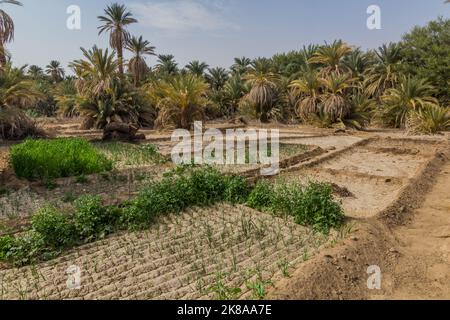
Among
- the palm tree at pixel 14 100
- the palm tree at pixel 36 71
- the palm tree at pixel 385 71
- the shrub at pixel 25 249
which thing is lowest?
the shrub at pixel 25 249

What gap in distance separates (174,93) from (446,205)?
44.6 feet

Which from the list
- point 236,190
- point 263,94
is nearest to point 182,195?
point 236,190

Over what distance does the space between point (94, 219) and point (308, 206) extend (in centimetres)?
314

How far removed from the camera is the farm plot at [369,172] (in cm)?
723

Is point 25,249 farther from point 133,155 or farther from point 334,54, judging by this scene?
→ point 334,54

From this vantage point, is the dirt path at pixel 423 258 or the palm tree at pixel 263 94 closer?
the dirt path at pixel 423 258

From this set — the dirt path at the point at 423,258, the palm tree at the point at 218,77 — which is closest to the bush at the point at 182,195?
the dirt path at the point at 423,258

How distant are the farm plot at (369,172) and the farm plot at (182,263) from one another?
184 cm

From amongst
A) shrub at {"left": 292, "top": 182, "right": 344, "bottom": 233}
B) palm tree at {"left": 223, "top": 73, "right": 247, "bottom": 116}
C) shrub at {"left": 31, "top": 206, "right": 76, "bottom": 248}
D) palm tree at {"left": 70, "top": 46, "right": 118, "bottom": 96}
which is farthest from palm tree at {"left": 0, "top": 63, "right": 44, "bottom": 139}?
palm tree at {"left": 223, "top": 73, "right": 247, "bottom": 116}

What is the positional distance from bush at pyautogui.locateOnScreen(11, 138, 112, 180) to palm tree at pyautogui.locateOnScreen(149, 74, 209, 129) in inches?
385

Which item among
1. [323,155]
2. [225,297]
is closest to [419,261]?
[225,297]

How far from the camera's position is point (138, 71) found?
108ft

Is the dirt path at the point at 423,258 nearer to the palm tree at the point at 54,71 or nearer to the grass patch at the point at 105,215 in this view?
the grass patch at the point at 105,215

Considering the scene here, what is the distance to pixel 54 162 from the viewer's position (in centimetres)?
828
